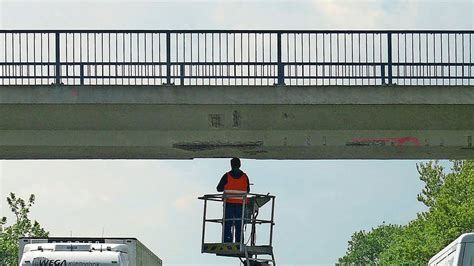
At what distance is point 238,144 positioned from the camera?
88.3ft

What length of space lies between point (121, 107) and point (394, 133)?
6040 millimetres

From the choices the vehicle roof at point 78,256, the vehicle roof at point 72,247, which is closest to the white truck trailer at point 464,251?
the vehicle roof at point 78,256

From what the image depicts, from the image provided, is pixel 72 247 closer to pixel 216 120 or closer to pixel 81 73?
pixel 81 73

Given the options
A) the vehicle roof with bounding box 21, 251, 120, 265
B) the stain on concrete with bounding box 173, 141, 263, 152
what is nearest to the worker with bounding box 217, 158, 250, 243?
the vehicle roof with bounding box 21, 251, 120, 265

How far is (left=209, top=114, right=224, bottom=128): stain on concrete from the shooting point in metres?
26.3

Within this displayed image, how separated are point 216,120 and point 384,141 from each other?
3758mm

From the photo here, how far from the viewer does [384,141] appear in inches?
1059

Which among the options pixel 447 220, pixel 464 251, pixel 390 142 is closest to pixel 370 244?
pixel 447 220

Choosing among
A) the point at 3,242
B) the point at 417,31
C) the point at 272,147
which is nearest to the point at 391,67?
the point at 417,31

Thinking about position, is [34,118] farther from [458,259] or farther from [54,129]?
[458,259]

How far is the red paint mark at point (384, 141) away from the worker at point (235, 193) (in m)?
4.45

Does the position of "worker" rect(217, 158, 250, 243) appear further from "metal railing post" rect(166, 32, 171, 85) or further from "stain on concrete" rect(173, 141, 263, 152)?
"stain on concrete" rect(173, 141, 263, 152)

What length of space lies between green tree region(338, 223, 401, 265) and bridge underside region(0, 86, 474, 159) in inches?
5877

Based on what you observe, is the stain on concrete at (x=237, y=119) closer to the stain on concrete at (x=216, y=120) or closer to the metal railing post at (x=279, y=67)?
the stain on concrete at (x=216, y=120)
